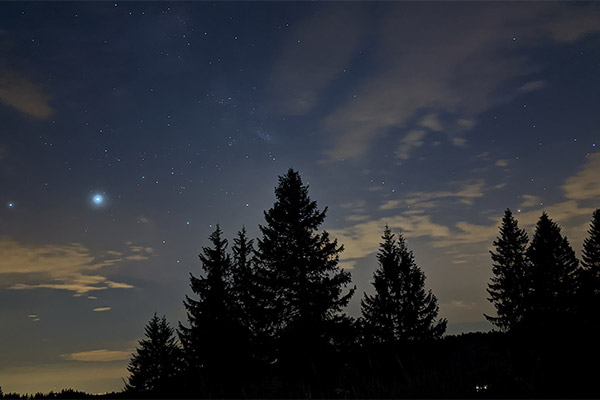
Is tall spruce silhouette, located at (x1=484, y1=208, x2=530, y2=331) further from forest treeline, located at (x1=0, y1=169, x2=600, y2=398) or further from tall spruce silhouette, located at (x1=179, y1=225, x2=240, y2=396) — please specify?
tall spruce silhouette, located at (x1=179, y1=225, x2=240, y2=396)

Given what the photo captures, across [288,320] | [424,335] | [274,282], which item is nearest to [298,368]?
[288,320]

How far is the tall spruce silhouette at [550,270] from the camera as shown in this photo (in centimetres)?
3034

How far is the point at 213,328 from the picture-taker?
2316cm

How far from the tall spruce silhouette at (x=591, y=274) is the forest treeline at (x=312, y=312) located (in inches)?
3.7

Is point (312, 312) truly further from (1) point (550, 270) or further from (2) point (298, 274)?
(1) point (550, 270)

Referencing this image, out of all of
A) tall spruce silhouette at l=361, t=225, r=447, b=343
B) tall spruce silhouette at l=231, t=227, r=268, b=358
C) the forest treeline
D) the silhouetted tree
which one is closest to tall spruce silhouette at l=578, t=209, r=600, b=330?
the forest treeline

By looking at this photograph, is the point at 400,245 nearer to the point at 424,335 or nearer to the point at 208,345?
the point at 424,335

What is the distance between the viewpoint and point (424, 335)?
28.3 m

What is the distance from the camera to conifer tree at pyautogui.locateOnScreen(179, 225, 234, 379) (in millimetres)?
22625

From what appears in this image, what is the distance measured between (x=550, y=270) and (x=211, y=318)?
26.9m

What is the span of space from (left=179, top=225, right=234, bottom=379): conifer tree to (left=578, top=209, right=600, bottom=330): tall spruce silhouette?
77.1ft

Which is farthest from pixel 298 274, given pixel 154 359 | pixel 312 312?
pixel 154 359

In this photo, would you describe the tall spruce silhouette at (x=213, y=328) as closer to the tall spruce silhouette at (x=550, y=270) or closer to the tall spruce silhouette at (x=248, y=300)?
the tall spruce silhouette at (x=248, y=300)

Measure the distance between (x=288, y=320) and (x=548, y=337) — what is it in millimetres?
17087
